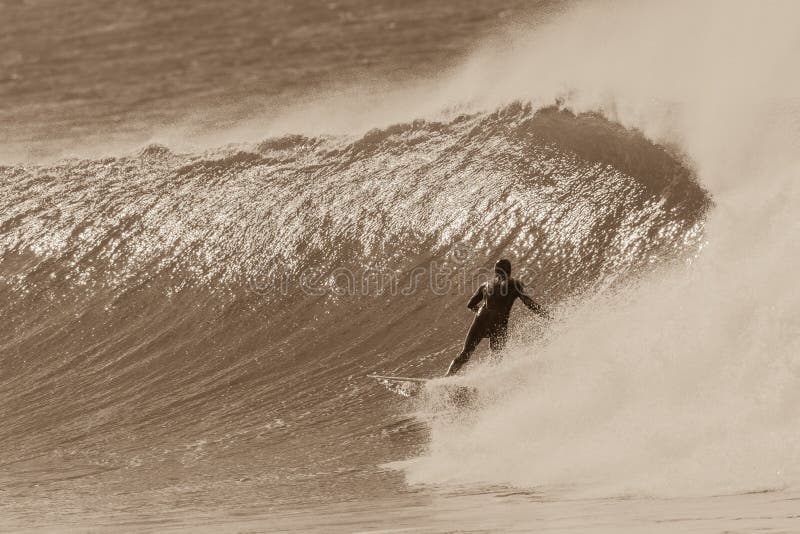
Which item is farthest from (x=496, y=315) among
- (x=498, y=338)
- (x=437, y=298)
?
(x=437, y=298)

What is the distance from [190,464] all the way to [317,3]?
24.5m

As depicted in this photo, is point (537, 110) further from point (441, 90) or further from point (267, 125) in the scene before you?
point (267, 125)

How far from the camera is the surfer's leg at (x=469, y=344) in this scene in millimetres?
9691

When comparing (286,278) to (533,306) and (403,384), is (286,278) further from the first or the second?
(533,306)

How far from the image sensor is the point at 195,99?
25047 millimetres

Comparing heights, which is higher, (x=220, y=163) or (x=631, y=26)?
(x=631, y=26)

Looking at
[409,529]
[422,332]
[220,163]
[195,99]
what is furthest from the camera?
[195,99]

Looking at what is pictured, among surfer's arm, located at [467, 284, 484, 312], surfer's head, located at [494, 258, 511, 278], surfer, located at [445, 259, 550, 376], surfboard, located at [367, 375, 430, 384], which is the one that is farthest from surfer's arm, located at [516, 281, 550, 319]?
surfboard, located at [367, 375, 430, 384]

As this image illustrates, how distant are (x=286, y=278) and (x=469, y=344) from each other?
306 centimetres

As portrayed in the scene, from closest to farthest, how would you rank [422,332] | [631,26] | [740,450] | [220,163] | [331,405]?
[740,450] → [331,405] → [422,332] → [220,163] → [631,26]

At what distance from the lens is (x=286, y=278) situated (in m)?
12.2

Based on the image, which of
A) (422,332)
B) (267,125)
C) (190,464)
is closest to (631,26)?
(267,125)

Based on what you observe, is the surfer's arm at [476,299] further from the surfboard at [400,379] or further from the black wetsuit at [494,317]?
the surfboard at [400,379]

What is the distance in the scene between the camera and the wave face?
9.31 meters
